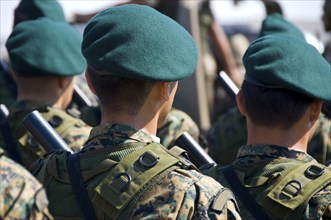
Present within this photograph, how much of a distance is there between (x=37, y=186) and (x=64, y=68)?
235 centimetres

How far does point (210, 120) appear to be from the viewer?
31.5ft

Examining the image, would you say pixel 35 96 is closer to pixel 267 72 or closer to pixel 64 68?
pixel 64 68

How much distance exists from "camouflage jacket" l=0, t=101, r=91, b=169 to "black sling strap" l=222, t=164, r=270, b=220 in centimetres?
101

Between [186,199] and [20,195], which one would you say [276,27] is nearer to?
[186,199]

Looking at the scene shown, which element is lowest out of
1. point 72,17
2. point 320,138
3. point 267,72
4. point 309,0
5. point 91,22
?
point 309,0

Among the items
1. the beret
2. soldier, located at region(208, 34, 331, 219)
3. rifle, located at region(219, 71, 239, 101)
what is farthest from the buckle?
the beret

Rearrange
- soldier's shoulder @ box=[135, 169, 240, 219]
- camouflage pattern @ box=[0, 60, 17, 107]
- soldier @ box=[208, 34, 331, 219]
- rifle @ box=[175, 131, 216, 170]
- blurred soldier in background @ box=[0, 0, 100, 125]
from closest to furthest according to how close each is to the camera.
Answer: soldier's shoulder @ box=[135, 169, 240, 219] → soldier @ box=[208, 34, 331, 219] → rifle @ box=[175, 131, 216, 170] → blurred soldier in background @ box=[0, 0, 100, 125] → camouflage pattern @ box=[0, 60, 17, 107]

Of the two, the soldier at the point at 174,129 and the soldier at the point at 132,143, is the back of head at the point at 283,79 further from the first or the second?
the soldier at the point at 174,129

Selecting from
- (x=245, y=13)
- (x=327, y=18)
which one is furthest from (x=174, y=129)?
(x=245, y=13)

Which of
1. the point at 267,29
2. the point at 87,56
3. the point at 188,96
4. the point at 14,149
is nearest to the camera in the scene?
the point at 87,56

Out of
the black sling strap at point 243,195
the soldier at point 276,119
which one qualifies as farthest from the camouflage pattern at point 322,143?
the black sling strap at point 243,195

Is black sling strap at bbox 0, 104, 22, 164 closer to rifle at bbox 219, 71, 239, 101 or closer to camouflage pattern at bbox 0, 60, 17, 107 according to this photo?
rifle at bbox 219, 71, 239, 101

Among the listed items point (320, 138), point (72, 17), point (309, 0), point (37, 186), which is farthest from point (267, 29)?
point (309, 0)

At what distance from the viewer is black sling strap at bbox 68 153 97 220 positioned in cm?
340
